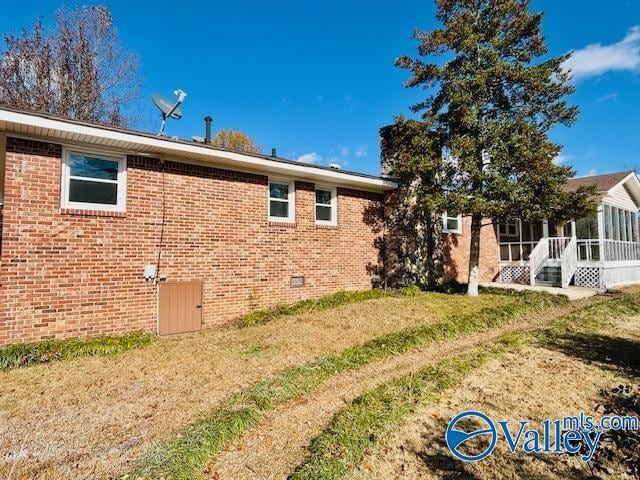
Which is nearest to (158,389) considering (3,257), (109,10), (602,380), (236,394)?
(236,394)

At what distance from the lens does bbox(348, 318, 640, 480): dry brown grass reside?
2.87 metres

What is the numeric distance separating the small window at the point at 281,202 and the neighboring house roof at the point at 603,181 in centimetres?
1347

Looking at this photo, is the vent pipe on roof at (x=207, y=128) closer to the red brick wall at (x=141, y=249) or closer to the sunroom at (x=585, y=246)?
the red brick wall at (x=141, y=249)

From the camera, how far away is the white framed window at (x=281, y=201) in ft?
31.1

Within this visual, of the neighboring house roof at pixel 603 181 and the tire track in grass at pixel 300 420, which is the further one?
the neighboring house roof at pixel 603 181

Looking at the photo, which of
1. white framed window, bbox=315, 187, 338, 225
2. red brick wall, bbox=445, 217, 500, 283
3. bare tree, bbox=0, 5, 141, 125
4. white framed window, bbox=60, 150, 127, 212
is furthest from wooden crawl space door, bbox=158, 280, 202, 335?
bare tree, bbox=0, 5, 141, 125

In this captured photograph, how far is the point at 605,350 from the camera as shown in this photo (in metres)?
5.93

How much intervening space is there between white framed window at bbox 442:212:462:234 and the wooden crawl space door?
937 centimetres

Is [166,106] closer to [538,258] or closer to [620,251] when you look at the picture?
[538,258]

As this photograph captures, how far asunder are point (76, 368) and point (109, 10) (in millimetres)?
18921

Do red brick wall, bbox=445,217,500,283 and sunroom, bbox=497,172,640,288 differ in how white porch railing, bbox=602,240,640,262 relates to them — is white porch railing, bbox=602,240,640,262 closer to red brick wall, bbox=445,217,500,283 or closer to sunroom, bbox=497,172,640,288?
sunroom, bbox=497,172,640,288

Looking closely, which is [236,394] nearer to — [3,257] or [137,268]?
[137,268]

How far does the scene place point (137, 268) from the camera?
7.21 meters

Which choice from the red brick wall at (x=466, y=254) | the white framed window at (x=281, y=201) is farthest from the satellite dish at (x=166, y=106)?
the red brick wall at (x=466, y=254)
